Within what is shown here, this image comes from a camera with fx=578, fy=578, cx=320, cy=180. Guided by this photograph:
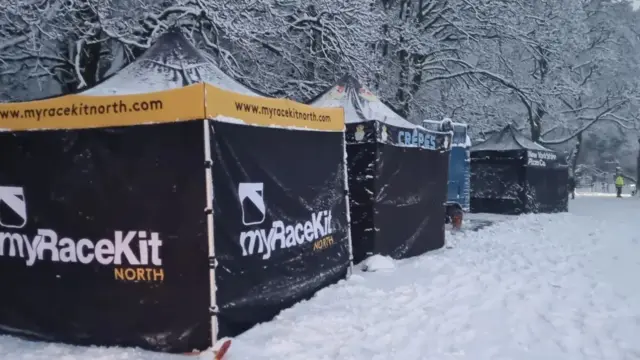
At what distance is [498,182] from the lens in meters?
20.0

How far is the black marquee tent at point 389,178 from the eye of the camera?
8.87m

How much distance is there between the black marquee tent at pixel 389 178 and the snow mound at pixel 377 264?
217mm

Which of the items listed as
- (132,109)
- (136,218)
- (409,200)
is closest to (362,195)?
(409,200)

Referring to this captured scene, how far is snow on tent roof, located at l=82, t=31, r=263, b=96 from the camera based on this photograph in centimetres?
681

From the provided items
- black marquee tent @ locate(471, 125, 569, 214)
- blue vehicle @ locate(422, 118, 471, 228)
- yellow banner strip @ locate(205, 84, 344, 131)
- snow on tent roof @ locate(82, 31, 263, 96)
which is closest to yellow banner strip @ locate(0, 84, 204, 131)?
yellow banner strip @ locate(205, 84, 344, 131)

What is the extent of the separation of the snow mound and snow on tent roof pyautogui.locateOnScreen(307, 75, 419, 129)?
2523 mm

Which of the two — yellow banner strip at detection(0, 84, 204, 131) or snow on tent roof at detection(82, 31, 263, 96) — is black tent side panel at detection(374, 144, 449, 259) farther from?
yellow banner strip at detection(0, 84, 204, 131)

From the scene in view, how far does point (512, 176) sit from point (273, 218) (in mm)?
15262

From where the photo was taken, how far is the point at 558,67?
26.0 meters

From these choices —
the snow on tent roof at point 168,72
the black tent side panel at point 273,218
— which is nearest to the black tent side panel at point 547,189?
the black tent side panel at point 273,218

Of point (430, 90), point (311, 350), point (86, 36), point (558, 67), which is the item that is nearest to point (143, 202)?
point (311, 350)

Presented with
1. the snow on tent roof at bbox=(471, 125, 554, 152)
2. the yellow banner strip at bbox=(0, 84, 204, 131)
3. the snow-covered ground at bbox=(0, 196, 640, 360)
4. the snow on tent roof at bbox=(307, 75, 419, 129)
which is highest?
the snow on tent roof at bbox=(307, 75, 419, 129)

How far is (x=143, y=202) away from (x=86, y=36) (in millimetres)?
8878

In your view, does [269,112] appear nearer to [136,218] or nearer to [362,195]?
[136,218]
